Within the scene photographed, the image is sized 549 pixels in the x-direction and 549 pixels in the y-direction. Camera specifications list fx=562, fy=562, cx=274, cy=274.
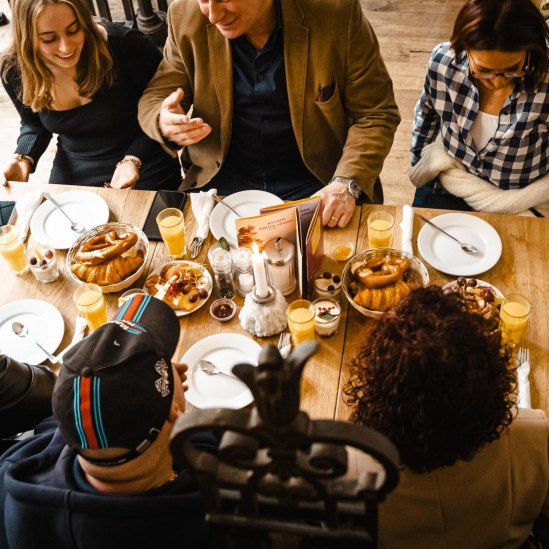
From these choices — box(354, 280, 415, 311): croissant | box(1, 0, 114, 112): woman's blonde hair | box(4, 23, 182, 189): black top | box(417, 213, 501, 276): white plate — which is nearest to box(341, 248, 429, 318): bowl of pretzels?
box(354, 280, 415, 311): croissant

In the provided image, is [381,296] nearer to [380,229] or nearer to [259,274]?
[380,229]

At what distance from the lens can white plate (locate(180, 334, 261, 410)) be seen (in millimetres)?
1529

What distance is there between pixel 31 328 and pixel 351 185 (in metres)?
1.19

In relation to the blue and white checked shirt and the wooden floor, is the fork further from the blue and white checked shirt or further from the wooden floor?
the wooden floor

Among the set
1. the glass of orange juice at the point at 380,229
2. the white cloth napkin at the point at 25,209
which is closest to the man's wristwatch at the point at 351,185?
the glass of orange juice at the point at 380,229

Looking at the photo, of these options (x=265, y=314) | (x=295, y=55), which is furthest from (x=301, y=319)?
(x=295, y=55)

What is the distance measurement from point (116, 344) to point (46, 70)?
5.68 feet

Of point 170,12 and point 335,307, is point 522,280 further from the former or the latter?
point 170,12

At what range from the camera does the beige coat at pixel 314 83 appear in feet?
6.82

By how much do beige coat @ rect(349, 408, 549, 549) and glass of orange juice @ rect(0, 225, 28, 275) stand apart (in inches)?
52.2

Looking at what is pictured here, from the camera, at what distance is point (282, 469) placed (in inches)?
27.0

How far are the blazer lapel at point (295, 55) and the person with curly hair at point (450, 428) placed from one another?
127 cm

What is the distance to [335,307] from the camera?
166 centimetres

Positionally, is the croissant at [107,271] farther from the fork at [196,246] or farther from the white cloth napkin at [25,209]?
the white cloth napkin at [25,209]
